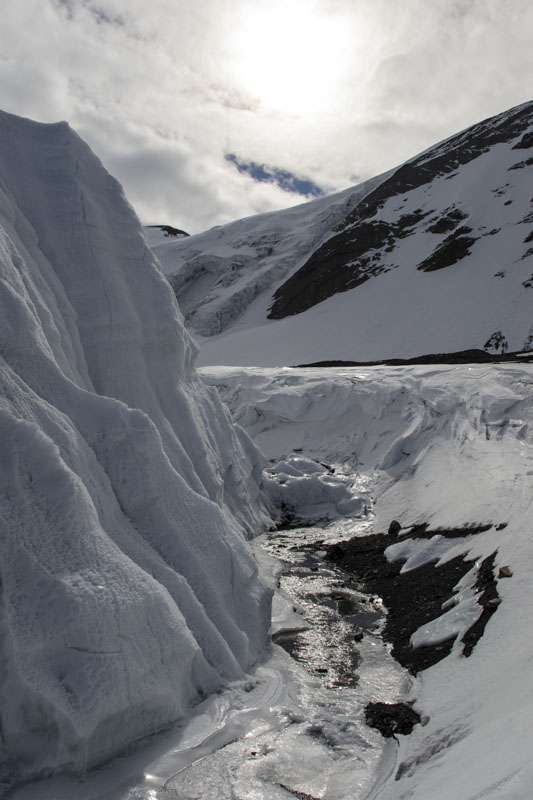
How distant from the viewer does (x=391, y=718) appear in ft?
16.7

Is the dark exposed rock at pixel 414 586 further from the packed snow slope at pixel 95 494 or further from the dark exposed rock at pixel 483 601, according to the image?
the packed snow slope at pixel 95 494

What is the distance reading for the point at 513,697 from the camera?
429cm

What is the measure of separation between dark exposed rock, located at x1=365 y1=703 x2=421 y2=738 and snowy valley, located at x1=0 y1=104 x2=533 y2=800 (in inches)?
1.5

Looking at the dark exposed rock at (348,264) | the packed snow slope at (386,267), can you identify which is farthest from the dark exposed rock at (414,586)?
the dark exposed rock at (348,264)

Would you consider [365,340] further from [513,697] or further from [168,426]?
[513,697]

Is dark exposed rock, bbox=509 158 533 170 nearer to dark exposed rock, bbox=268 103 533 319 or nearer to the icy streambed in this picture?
dark exposed rock, bbox=268 103 533 319

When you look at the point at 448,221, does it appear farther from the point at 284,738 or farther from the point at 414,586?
the point at 284,738

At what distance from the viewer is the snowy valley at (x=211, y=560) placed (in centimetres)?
415

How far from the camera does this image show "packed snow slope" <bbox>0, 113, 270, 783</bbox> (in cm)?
416

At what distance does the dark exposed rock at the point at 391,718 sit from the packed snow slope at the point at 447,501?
0.32ft

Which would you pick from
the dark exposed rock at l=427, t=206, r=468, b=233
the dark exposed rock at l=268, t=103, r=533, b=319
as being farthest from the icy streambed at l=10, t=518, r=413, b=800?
the dark exposed rock at l=427, t=206, r=468, b=233

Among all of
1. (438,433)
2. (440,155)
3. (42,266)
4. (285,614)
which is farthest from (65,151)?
(440,155)

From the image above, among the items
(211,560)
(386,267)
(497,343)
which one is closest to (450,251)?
(386,267)

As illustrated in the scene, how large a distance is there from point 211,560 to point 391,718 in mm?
2360
